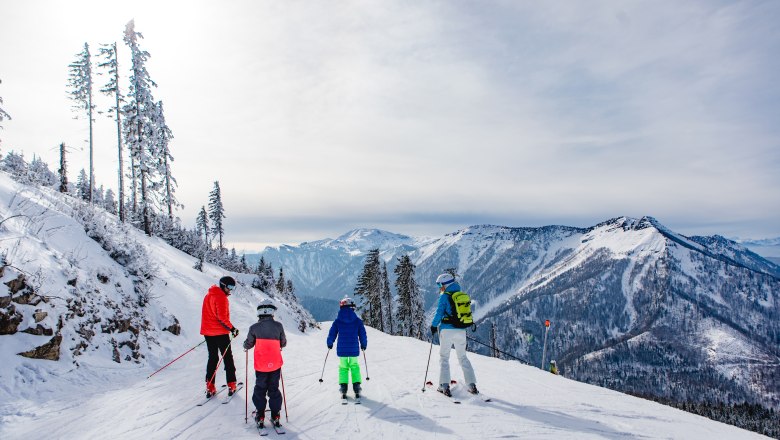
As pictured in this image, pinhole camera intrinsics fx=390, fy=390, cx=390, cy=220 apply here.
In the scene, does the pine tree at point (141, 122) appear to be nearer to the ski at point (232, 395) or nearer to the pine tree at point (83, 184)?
the ski at point (232, 395)

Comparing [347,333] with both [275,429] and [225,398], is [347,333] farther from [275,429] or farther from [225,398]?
[225,398]

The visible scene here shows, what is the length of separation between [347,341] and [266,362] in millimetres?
1897

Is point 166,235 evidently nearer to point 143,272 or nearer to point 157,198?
point 157,198

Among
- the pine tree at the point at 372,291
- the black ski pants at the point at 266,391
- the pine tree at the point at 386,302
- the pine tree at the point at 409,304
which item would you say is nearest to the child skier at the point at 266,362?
the black ski pants at the point at 266,391

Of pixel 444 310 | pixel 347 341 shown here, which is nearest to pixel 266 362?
pixel 347 341

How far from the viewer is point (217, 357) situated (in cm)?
854

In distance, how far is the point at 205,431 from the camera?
648 centimetres

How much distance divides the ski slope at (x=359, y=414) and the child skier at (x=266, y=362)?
0.37m

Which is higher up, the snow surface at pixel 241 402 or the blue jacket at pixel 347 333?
the blue jacket at pixel 347 333

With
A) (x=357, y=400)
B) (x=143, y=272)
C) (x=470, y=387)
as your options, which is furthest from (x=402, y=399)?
(x=143, y=272)

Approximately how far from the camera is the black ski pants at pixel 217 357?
27.5ft

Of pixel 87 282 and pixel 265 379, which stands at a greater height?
pixel 87 282

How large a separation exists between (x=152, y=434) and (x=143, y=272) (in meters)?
10.7

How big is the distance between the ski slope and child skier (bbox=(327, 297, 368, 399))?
0.44 m
